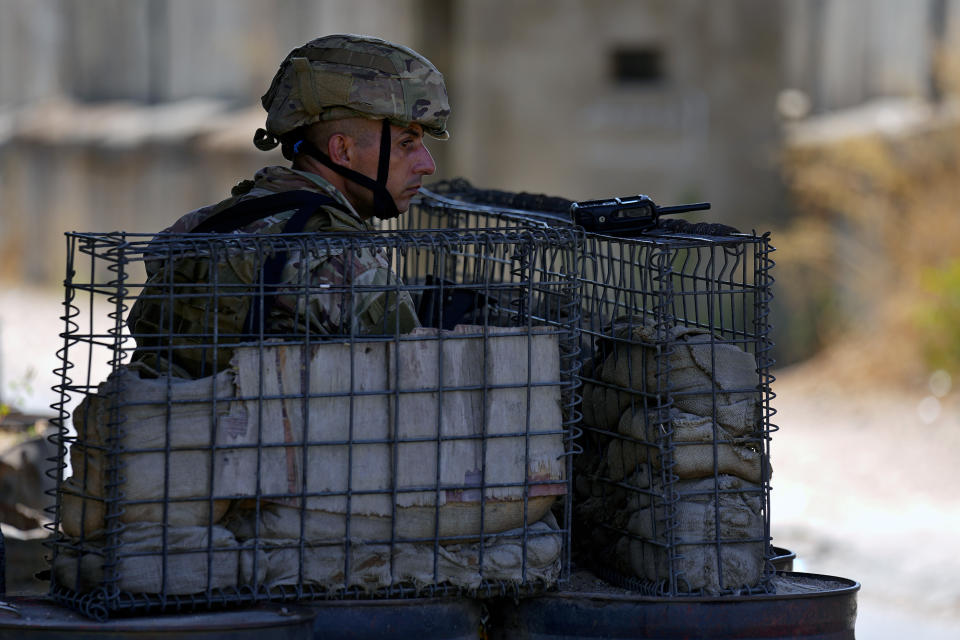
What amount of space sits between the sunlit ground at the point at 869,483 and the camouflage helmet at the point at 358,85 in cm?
272

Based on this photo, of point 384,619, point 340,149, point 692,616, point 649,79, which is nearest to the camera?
point 384,619

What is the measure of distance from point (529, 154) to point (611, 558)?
10165 mm

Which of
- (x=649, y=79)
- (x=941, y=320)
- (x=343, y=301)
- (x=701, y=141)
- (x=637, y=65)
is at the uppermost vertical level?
(x=637, y=65)

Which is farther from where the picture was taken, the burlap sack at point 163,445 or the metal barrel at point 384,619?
the metal barrel at point 384,619

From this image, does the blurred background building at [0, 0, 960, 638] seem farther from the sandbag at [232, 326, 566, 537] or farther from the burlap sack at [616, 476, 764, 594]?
the sandbag at [232, 326, 566, 537]

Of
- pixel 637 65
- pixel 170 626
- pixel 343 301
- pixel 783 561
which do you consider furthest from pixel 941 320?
pixel 170 626

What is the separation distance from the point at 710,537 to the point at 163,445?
4.15 feet

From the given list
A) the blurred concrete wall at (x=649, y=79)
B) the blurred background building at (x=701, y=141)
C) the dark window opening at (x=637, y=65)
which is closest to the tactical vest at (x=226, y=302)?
the blurred background building at (x=701, y=141)

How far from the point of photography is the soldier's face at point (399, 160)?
363 cm

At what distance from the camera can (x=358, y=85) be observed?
3.52 metres

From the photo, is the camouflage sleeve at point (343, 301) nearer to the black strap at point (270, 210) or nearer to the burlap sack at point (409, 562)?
the black strap at point (270, 210)

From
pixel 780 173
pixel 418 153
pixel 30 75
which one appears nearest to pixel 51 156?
pixel 30 75

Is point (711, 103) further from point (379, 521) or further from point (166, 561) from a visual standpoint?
point (166, 561)

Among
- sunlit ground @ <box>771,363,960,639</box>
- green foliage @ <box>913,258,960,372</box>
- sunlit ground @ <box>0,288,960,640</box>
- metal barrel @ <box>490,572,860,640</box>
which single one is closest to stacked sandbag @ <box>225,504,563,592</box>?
metal barrel @ <box>490,572,860,640</box>
